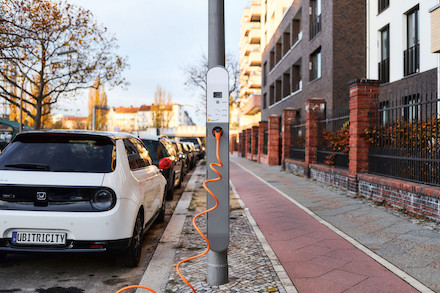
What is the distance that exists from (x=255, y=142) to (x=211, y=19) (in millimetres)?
28334

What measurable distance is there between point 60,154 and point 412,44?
1463cm

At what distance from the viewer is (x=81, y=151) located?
14.2ft

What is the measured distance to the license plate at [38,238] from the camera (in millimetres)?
3879

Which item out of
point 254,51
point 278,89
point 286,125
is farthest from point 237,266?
point 254,51

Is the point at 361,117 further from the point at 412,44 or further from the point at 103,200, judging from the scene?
the point at 103,200

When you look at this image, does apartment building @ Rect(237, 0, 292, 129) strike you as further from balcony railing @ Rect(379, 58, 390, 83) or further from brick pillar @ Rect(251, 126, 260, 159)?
balcony railing @ Rect(379, 58, 390, 83)

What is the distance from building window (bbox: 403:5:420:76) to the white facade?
11cm

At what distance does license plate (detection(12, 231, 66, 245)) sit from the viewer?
3.88 meters

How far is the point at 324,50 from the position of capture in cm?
2011

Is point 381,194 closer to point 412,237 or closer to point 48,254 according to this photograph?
point 412,237

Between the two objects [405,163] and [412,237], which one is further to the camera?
[405,163]

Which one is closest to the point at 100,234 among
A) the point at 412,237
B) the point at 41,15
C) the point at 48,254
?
the point at 48,254

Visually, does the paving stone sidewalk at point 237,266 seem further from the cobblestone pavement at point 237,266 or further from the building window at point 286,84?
the building window at point 286,84

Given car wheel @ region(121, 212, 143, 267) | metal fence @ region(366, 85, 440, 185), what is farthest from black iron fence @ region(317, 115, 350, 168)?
car wheel @ region(121, 212, 143, 267)
